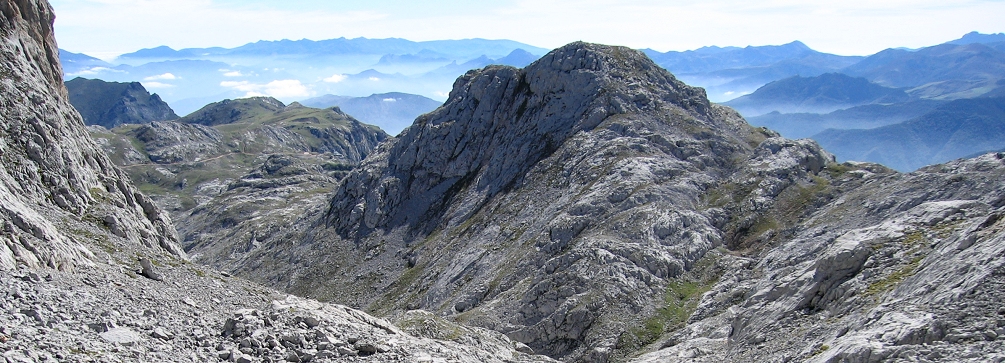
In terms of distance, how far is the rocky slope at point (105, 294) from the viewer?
24156mm

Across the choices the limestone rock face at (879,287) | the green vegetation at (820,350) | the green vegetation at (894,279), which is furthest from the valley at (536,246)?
the green vegetation at (820,350)

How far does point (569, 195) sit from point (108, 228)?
2112 inches

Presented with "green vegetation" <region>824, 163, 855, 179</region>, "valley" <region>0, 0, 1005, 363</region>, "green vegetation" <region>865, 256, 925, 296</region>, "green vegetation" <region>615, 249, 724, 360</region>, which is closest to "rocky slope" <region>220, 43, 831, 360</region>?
"valley" <region>0, 0, 1005, 363</region>

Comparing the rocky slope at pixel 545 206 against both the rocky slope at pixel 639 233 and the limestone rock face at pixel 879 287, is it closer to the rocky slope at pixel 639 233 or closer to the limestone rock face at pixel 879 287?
the rocky slope at pixel 639 233

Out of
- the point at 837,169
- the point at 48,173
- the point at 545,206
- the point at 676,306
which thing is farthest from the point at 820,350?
the point at 837,169

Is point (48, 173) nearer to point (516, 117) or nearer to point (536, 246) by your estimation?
point (536, 246)

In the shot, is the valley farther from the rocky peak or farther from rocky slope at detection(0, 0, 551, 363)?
the rocky peak

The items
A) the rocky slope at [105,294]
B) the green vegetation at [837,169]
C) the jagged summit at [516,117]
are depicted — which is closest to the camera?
the rocky slope at [105,294]

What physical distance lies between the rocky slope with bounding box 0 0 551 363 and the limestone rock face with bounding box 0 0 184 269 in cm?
13

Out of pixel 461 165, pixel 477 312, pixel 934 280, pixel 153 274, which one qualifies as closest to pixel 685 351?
pixel 934 280

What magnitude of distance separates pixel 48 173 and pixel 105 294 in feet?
85.9

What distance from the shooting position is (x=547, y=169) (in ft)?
314

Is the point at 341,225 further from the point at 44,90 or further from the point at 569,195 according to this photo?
the point at 44,90

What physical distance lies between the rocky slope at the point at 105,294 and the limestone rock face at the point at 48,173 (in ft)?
0.42
